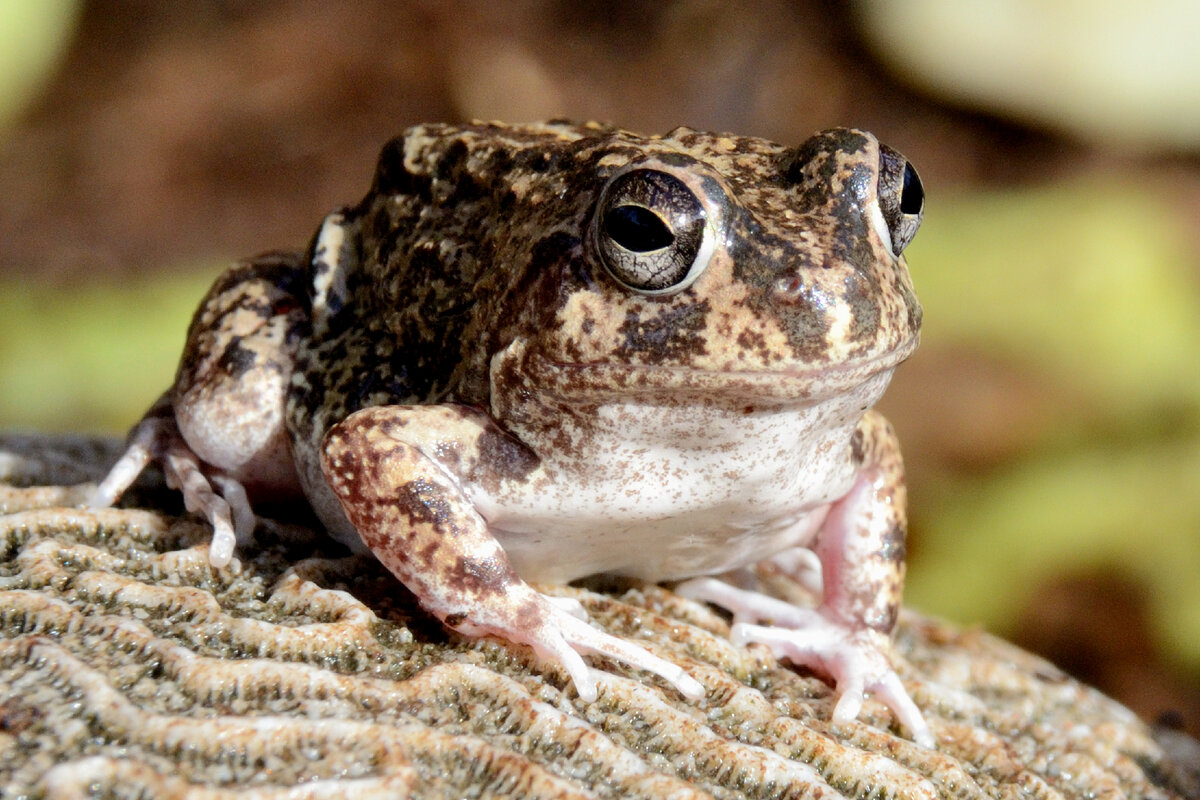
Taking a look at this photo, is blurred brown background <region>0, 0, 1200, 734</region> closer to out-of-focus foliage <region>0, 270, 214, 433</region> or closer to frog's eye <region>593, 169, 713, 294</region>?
Answer: out-of-focus foliage <region>0, 270, 214, 433</region>

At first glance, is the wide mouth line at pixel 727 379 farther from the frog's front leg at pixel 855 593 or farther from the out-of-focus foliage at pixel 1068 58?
the out-of-focus foliage at pixel 1068 58

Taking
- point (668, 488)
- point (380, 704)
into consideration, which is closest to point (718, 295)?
point (668, 488)

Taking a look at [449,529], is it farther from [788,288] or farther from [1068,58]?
[1068,58]

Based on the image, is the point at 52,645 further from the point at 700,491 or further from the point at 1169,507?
the point at 1169,507

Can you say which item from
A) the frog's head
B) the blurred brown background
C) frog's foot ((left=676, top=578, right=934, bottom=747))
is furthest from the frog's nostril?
the blurred brown background

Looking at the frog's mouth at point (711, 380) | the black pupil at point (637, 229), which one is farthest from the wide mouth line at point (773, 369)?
the black pupil at point (637, 229)

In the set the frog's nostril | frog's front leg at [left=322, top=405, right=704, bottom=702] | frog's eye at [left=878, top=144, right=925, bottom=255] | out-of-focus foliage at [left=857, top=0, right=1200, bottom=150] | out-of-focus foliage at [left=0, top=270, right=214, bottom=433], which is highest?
out-of-focus foliage at [left=857, top=0, right=1200, bottom=150]
